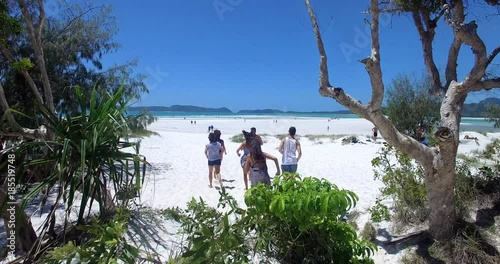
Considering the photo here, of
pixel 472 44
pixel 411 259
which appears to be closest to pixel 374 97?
pixel 472 44

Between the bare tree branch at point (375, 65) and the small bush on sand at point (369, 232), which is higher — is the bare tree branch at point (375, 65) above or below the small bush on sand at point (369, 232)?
above

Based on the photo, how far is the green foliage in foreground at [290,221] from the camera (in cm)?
257

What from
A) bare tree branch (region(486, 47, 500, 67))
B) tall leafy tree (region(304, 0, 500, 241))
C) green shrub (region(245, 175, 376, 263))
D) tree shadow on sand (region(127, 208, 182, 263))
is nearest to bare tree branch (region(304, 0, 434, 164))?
tall leafy tree (region(304, 0, 500, 241))

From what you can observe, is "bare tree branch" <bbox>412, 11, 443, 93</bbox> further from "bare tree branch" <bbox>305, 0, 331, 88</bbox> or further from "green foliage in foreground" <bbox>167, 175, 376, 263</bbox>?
"green foliage in foreground" <bbox>167, 175, 376, 263</bbox>

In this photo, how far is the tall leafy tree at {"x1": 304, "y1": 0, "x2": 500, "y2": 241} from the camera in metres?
3.55

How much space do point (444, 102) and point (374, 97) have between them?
1286 mm

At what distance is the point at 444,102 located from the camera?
13.5ft

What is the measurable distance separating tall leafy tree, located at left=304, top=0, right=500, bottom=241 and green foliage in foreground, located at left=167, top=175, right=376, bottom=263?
4.19 feet

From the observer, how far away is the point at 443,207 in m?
4.03

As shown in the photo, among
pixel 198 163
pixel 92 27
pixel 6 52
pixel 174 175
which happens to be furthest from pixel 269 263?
pixel 198 163

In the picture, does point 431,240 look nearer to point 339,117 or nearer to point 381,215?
point 381,215

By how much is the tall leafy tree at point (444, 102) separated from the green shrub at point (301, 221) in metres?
1.26

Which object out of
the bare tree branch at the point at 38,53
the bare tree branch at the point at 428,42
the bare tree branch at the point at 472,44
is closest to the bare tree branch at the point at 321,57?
the bare tree branch at the point at 472,44

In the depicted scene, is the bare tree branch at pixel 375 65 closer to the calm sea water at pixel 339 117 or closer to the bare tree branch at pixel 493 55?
the bare tree branch at pixel 493 55
